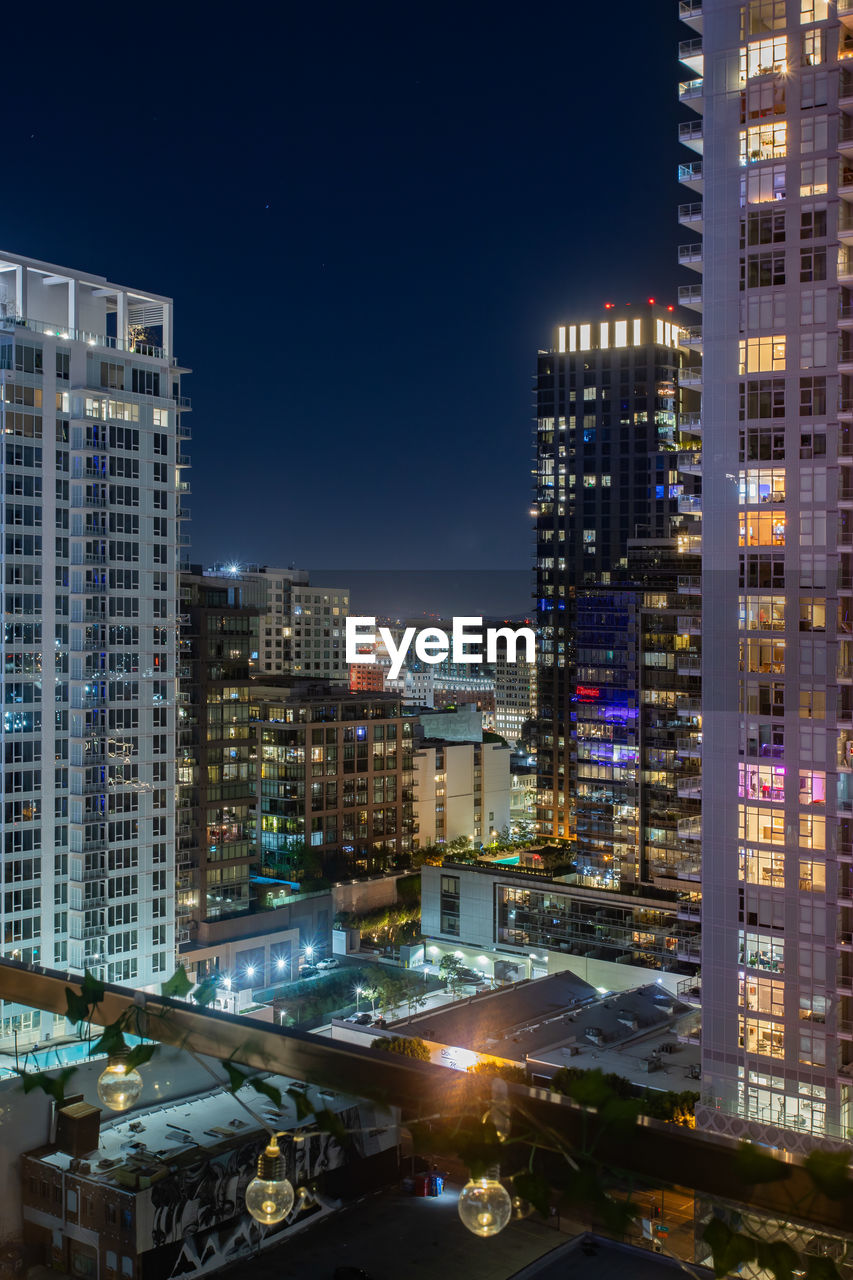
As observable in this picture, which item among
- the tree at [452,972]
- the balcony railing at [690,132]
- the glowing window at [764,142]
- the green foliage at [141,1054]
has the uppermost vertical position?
the balcony railing at [690,132]

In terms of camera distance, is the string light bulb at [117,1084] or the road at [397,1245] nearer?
the string light bulb at [117,1084]

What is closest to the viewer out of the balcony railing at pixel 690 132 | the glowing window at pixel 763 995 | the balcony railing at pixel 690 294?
the glowing window at pixel 763 995

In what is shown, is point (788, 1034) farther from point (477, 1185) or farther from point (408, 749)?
point (408, 749)

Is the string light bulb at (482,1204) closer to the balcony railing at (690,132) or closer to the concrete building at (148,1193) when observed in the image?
the concrete building at (148,1193)

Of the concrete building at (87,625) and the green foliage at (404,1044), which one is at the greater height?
the concrete building at (87,625)

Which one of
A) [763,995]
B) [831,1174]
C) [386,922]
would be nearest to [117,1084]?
[831,1174]

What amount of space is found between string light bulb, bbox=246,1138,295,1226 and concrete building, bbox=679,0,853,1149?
775 centimetres

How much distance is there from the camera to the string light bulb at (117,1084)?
1217mm

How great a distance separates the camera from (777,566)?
332 inches

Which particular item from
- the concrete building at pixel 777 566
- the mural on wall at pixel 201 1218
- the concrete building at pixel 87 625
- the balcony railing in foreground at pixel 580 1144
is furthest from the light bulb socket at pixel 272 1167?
the concrete building at pixel 87 625

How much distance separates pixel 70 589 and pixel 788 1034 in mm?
9621

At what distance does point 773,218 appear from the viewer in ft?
27.8

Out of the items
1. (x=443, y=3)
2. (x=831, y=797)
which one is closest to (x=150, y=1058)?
(x=831, y=797)

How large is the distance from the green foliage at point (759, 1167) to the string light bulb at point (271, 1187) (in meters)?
0.47
